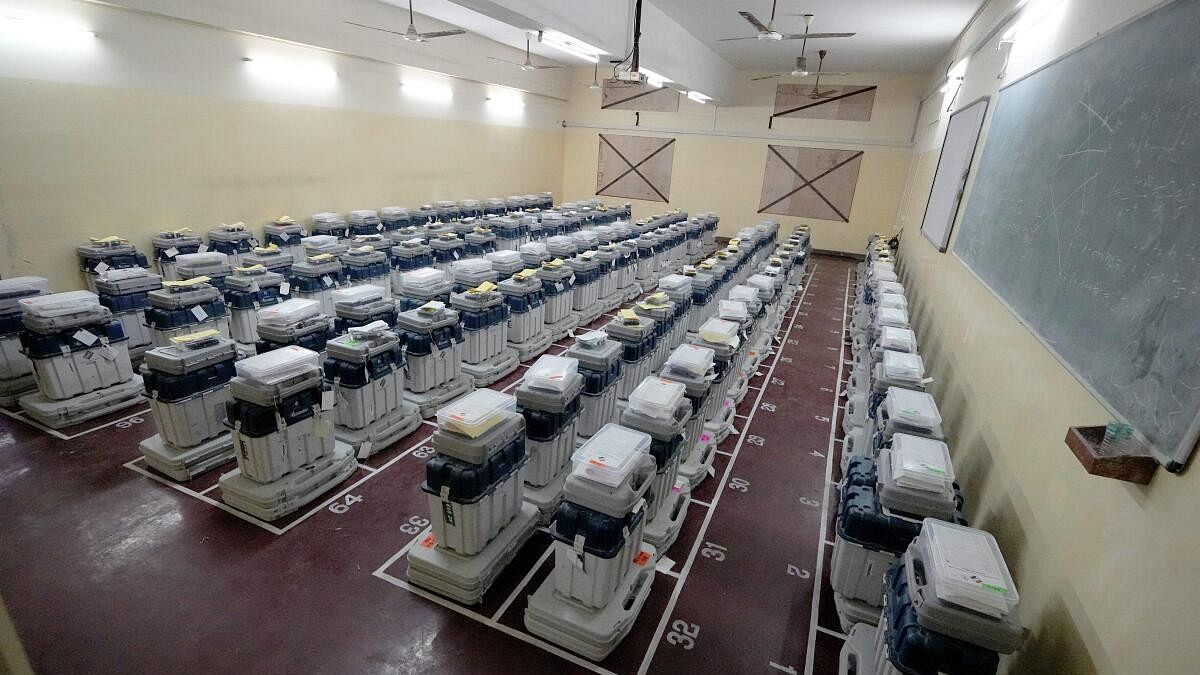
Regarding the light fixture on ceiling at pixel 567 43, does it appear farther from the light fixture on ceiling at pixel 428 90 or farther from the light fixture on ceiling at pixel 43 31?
the light fixture on ceiling at pixel 428 90

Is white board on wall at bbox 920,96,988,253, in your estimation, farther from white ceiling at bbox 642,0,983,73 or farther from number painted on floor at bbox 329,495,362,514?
number painted on floor at bbox 329,495,362,514

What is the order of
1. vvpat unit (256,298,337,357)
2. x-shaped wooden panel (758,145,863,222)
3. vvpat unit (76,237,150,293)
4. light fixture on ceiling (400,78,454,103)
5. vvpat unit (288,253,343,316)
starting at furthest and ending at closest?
x-shaped wooden panel (758,145,863,222), light fixture on ceiling (400,78,454,103), vvpat unit (288,253,343,316), vvpat unit (76,237,150,293), vvpat unit (256,298,337,357)

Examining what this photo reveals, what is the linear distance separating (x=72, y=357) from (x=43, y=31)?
5.34m

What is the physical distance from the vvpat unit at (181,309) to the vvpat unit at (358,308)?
1.34 meters

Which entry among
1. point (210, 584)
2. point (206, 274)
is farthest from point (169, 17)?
point (210, 584)

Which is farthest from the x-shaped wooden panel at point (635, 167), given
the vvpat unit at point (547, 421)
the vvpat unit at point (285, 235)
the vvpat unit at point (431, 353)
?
the vvpat unit at point (547, 421)

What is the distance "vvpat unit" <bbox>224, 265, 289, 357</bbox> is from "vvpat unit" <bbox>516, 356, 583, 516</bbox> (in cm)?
461

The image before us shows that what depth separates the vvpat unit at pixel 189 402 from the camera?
14.9 ft

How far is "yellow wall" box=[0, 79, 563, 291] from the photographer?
727 cm

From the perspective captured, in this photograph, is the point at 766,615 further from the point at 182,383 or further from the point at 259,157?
the point at 259,157

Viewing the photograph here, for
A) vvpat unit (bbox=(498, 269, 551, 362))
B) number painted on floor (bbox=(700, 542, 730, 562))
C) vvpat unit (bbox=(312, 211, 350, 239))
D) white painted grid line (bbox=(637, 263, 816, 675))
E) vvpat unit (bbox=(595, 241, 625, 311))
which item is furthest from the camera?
vvpat unit (bbox=(312, 211, 350, 239))

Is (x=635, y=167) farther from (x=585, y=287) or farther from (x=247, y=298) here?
(x=247, y=298)

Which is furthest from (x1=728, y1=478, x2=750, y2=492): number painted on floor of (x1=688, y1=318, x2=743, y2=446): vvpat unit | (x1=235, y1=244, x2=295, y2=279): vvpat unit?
(x1=235, y1=244, x2=295, y2=279): vvpat unit

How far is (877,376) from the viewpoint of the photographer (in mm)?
5172
